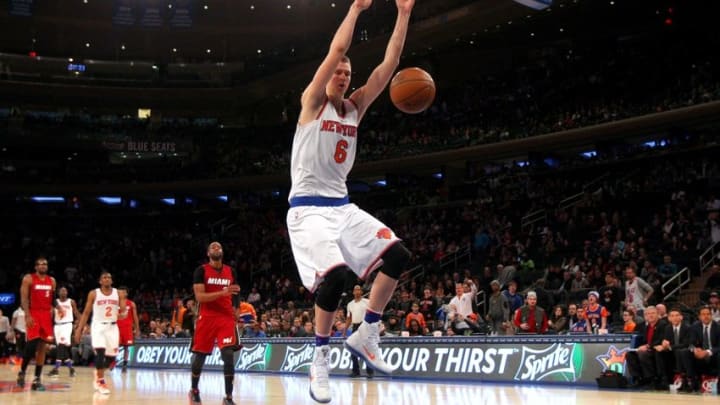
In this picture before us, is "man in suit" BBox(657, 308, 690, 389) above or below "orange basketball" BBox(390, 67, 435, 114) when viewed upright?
below

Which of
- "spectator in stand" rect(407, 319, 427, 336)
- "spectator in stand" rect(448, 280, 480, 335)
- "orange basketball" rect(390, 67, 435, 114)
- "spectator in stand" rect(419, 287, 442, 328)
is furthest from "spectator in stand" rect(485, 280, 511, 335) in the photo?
"orange basketball" rect(390, 67, 435, 114)

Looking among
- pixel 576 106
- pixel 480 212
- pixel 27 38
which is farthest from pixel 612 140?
pixel 27 38

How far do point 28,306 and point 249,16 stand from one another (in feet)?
90.6

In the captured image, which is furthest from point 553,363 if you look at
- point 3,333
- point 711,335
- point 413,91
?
point 3,333

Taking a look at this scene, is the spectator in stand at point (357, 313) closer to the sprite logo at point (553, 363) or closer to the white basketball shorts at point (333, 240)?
the sprite logo at point (553, 363)

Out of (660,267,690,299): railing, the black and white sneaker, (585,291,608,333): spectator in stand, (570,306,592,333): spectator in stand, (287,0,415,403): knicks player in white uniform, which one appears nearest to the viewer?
(287,0,415,403): knicks player in white uniform

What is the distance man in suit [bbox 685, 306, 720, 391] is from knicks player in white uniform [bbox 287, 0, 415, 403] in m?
7.40

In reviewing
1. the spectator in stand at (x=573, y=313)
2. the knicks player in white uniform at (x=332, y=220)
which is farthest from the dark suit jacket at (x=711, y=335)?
the knicks player in white uniform at (x=332, y=220)

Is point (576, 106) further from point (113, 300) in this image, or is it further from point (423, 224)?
point (113, 300)

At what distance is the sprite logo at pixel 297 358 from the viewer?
54.7ft

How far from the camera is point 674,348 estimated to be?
1195cm

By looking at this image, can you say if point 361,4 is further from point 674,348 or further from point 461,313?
point 461,313

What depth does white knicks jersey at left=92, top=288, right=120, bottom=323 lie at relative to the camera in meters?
13.0

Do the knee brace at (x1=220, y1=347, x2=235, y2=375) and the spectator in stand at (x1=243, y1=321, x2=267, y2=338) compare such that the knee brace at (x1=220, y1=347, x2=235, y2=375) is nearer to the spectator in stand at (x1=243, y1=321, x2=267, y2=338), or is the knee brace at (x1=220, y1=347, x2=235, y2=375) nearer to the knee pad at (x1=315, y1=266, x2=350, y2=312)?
the knee pad at (x1=315, y1=266, x2=350, y2=312)
